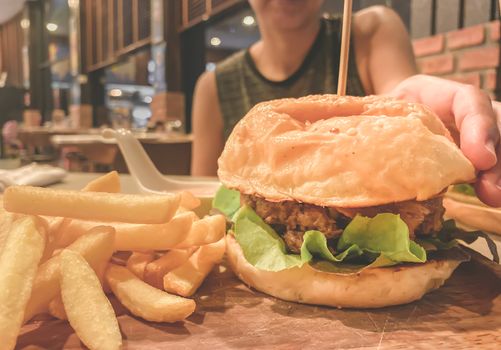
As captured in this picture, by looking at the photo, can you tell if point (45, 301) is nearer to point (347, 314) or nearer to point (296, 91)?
point (347, 314)

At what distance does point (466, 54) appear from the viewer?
12.4 ft

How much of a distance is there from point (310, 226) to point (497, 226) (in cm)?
84

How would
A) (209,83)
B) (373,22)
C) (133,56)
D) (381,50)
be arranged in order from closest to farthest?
(381,50) → (373,22) → (209,83) → (133,56)

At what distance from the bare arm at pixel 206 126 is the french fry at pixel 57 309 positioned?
8.57ft

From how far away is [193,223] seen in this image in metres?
1.09

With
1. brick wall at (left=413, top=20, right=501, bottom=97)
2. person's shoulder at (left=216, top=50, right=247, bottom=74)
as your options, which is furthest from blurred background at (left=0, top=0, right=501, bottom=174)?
person's shoulder at (left=216, top=50, right=247, bottom=74)

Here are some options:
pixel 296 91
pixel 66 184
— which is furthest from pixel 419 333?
pixel 296 91

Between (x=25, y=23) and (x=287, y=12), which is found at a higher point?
(x=25, y=23)

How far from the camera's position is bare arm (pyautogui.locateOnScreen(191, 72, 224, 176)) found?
11.2ft

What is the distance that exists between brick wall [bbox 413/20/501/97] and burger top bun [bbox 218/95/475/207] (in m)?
2.92

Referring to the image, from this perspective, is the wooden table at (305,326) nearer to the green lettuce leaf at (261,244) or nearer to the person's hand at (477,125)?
the green lettuce leaf at (261,244)

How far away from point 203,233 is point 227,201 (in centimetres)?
47

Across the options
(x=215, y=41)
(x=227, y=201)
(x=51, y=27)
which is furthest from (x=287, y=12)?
(x=51, y=27)

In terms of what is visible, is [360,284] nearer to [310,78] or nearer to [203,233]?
[203,233]
